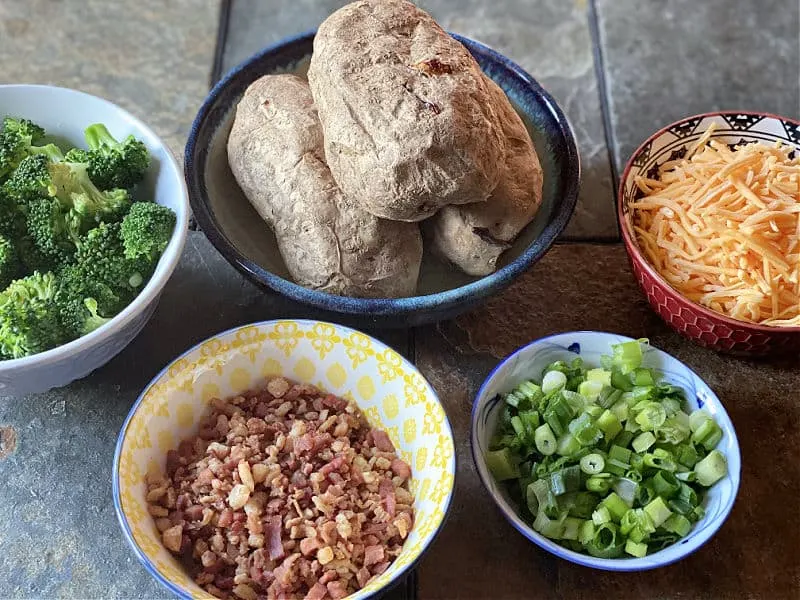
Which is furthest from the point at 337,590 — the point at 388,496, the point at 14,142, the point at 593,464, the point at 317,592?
the point at 14,142

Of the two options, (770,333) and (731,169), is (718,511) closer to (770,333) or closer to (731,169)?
(770,333)

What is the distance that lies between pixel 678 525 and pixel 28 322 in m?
0.92

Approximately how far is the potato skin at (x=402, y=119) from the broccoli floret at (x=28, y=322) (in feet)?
1.48

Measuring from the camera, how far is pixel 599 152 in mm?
1701

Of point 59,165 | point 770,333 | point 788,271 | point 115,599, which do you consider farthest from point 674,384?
→ point 59,165

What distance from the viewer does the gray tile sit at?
5.89 ft

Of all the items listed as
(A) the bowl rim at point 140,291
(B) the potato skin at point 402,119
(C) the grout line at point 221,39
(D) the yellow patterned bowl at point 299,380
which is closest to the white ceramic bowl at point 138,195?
(A) the bowl rim at point 140,291

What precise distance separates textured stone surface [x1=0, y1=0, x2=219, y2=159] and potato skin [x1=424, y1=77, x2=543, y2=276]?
701 millimetres

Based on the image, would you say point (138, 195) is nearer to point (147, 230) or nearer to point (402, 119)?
point (147, 230)

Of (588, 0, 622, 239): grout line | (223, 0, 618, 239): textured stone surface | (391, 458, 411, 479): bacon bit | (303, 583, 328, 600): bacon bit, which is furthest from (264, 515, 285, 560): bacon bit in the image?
(223, 0, 618, 239): textured stone surface

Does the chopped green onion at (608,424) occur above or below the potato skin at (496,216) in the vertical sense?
below

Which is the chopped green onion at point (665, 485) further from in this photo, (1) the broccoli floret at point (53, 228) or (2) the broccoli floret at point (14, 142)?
(2) the broccoli floret at point (14, 142)

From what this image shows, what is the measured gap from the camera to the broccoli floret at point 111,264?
115 centimetres

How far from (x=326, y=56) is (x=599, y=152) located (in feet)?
2.46
